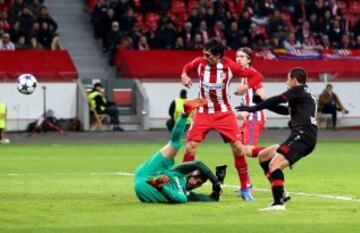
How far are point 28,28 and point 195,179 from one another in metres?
28.0

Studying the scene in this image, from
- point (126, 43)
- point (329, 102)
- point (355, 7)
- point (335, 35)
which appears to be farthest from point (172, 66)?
point (355, 7)

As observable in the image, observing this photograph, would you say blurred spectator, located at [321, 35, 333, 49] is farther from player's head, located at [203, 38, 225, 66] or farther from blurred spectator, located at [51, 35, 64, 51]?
player's head, located at [203, 38, 225, 66]

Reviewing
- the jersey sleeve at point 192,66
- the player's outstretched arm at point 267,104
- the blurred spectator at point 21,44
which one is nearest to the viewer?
the player's outstretched arm at point 267,104

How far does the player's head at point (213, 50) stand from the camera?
17266 mm

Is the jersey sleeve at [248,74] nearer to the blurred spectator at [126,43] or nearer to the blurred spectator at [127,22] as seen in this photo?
the blurred spectator at [126,43]

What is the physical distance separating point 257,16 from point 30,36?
38.1ft

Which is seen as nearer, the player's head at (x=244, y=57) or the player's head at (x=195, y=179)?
the player's head at (x=195, y=179)

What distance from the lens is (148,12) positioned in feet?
159

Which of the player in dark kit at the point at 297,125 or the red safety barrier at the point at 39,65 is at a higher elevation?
the player in dark kit at the point at 297,125

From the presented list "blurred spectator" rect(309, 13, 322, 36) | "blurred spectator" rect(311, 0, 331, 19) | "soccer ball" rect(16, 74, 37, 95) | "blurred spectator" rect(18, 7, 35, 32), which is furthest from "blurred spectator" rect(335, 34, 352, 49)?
"soccer ball" rect(16, 74, 37, 95)

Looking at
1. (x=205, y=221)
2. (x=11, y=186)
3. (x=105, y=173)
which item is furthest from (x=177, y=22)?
(x=205, y=221)

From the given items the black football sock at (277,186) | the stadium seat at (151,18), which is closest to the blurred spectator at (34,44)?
the stadium seat at (151,18)

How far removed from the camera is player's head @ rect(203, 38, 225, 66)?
17.3 metres

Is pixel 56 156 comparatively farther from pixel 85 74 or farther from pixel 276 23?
pixel 276 23
